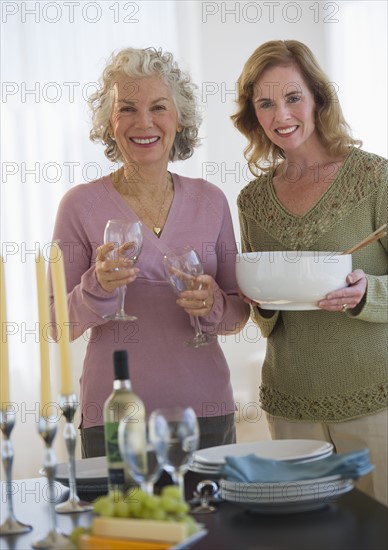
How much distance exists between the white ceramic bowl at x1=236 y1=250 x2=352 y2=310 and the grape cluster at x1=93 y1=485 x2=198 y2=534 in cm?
72

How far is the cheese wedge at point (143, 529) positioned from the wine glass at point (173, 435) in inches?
4.1

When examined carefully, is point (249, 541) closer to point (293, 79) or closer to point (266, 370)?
point (266, 370)

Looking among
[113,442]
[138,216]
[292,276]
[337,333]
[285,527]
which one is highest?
[138,216]

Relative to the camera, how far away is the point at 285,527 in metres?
1.16

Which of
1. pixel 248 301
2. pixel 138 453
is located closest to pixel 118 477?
pixel 138 453

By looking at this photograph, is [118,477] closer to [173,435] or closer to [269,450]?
[173,435]

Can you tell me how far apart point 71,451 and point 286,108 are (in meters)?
1.01

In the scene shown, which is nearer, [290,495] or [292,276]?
[290,495]

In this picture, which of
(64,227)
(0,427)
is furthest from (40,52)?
(0,427)

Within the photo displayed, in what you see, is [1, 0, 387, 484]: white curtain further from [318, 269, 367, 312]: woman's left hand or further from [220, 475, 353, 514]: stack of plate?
[220, 475, 353, 514]: stack of plate

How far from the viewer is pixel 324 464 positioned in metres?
1.29

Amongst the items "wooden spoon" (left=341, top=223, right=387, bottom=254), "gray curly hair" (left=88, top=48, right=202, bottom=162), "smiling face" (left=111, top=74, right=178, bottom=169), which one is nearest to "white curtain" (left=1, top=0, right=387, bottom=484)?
"gray curly hair" (left=88, top=48, right=202, bottom=162)

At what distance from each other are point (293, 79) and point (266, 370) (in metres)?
0.66

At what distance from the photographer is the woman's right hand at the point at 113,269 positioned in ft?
5.72
